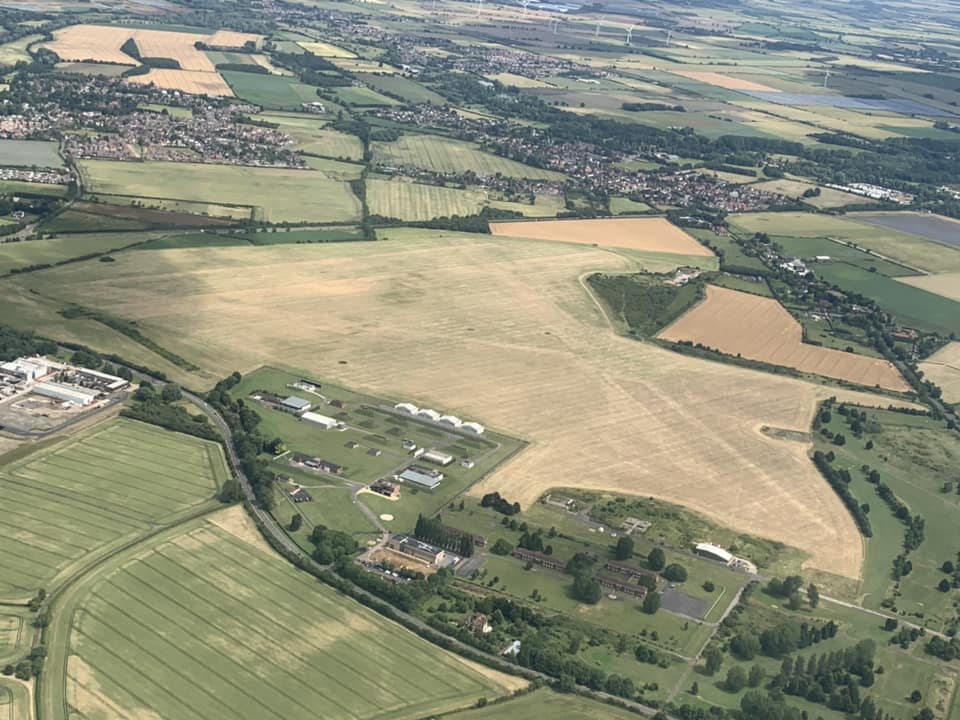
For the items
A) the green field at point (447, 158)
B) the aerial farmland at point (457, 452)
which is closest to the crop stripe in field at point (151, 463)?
the aerial farmland at point (457, 452)

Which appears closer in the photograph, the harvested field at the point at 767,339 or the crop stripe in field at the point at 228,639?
the crop stripe in field at the point at 228,639

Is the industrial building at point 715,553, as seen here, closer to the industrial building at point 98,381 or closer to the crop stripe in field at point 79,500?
the crop stripe in field at point 79,500

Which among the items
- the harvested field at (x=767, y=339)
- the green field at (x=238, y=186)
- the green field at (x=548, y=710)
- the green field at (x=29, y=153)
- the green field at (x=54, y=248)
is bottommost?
the green field at (x=548, y=710)

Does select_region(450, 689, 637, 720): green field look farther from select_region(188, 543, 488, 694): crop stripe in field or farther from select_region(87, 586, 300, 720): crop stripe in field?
select_region(87, 586, 300, 720): crop stripe in field

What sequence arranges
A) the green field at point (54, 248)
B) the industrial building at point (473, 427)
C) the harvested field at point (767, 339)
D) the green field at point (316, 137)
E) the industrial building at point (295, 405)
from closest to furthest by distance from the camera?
the industrial building at point (473, 427), the industrial building at point (295, 405), the harvested field at point (767, 339), the green field at point (54, 248), the green field at point (316, 137)

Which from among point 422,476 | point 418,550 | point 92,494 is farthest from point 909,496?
point 92,494

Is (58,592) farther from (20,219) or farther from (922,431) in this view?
(20,219)

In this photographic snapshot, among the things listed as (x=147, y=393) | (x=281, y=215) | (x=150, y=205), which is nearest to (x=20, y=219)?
(x=150, y=205)

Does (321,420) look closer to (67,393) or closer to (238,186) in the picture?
(67,393)
